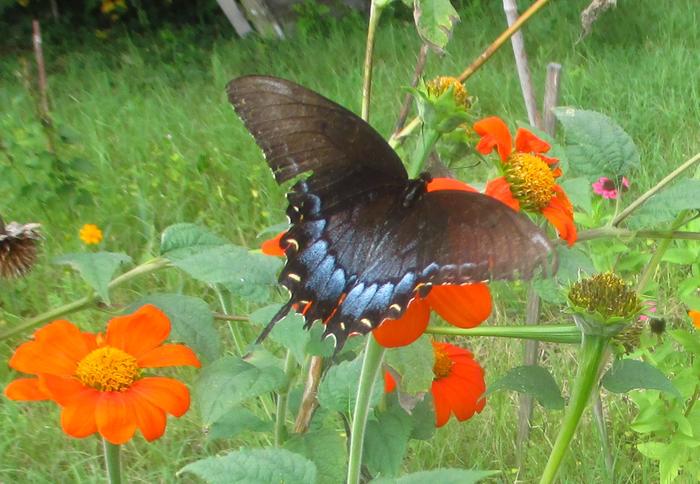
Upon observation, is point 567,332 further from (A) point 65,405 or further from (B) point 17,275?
(B) point 17,275

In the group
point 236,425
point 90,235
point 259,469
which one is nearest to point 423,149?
point 259,469

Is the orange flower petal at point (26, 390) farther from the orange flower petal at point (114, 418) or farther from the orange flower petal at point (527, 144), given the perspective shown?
the orange flower petal at point (527, 144)

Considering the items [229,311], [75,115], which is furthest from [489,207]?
[75,115]

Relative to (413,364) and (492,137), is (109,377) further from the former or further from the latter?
(492,137)

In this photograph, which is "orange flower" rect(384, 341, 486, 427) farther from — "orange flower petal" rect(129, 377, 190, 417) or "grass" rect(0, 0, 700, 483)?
"grass" rect(0, 0, 700, 483)

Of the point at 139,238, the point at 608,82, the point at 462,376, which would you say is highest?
the point at 139,238

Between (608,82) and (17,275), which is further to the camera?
(608,82)
